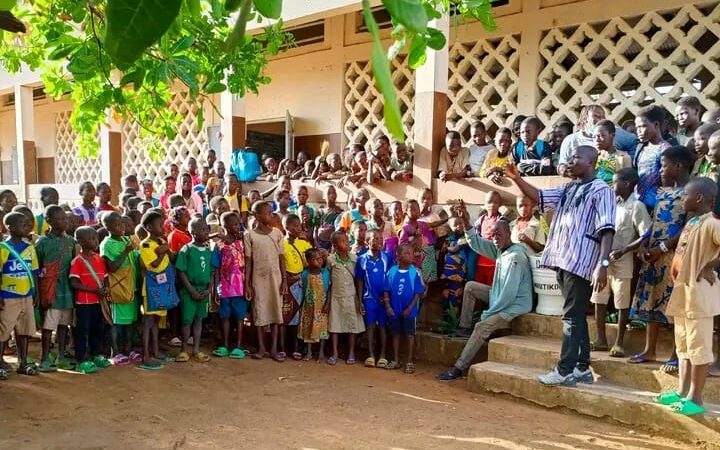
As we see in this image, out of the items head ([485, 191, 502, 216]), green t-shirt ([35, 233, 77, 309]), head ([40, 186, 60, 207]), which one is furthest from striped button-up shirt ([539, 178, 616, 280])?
head ([40, 186, 60, 207])

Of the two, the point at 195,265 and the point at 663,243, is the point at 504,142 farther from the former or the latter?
the point at 195,265

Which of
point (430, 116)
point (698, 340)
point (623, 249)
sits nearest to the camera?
point (698, 340)

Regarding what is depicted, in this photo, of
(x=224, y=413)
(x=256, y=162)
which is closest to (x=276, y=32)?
(x=224, y=413)

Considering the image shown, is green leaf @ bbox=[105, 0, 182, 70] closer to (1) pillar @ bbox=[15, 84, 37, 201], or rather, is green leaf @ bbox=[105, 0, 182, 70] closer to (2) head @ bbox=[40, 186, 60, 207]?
(2) head @ bbox=[40, 186, 60, 207]

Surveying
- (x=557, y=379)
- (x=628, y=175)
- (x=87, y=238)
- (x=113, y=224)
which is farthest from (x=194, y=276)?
(x=628, y=175)

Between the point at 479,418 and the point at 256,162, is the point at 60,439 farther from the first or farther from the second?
the point at 256,162

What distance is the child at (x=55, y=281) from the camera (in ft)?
15.2

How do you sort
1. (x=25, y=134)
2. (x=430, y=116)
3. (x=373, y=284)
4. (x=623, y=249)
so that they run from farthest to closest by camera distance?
(x=25, y=134) < (x=430, y=116) < (x=373, y=284) < (x=623, y=249)

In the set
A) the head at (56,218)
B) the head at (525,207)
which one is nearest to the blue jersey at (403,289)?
the head at (525,207)

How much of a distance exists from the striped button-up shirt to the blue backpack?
5037 mm

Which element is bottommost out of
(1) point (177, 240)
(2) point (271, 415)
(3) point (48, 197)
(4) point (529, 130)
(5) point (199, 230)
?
(2) point (271, 415)

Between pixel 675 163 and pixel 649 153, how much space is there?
1.58ft

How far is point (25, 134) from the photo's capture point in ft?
38.5

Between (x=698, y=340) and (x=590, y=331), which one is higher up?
(x=698, y=340)
